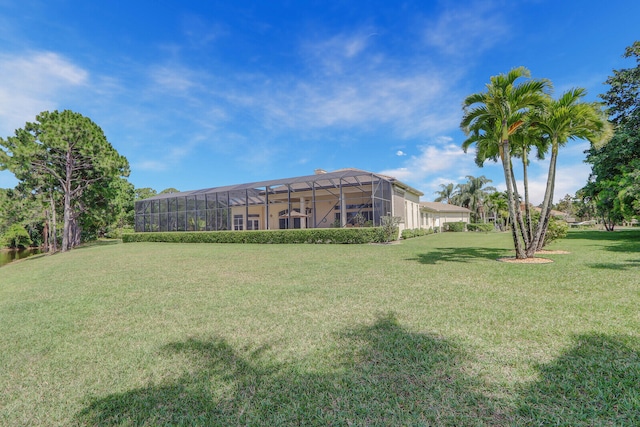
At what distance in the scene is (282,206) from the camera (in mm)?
27000

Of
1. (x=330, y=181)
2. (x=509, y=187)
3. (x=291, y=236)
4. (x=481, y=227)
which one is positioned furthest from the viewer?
(x=481, y=227)

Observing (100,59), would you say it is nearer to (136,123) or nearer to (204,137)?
(136,123)

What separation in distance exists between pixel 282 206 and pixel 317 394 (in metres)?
25.1

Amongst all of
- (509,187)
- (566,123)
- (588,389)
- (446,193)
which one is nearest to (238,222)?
(509,187)

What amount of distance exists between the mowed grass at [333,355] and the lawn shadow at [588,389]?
0.04 feet

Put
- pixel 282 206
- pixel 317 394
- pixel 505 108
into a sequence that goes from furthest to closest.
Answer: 1. pixel 282 206
2. pixel 505 108
3. pixel 317 394

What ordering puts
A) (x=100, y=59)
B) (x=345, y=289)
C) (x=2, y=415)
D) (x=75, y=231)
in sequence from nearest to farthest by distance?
1. (x=2, y=415)
2. (x=345, y=289)
3. (x=100, y=59)
4. (x=75, y=231)

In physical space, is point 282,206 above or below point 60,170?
below

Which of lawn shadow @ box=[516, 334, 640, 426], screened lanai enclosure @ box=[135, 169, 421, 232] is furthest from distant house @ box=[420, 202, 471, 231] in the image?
lawn shadow @ box=[516, 334, 640, 426]

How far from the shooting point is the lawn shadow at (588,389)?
1.92 m

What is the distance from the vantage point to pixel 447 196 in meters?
47.7

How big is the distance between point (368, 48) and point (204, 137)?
14706 millimetres

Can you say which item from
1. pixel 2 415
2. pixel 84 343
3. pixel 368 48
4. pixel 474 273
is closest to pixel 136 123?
pixel 368 48

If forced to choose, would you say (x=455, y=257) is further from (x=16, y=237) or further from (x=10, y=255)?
(x=16, y=237)
